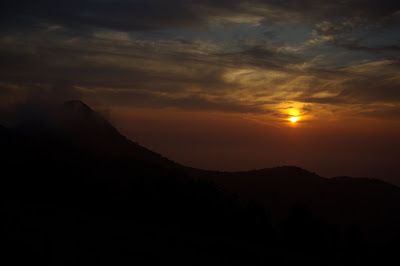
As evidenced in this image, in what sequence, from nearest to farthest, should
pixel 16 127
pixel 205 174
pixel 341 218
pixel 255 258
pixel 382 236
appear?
pixel 255 258
pixel 382 236
pixel 341 218
pixel 16 127
pixel 205 174

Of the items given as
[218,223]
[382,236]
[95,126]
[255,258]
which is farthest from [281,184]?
[255,258]

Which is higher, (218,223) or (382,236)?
(218,223)

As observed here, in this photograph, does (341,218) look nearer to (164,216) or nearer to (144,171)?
(144,171)

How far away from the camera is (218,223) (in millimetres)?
36125

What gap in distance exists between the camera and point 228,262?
55.5 ft

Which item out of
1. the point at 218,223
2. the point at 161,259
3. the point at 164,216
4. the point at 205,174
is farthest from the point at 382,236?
the point at 161,259

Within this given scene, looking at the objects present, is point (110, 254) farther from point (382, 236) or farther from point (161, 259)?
point (382, 236)

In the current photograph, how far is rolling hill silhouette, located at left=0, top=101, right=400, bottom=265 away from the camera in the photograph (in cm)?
1728

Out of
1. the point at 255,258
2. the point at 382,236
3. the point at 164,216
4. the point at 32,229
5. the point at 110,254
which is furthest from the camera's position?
the point at 382,236

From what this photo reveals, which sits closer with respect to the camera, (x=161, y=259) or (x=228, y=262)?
(x=161, y=259)

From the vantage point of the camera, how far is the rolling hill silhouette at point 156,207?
56.7 ft

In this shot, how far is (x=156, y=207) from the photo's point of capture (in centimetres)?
3588

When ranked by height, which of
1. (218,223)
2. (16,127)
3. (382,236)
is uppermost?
(16,127)

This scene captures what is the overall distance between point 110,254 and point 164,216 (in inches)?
761
